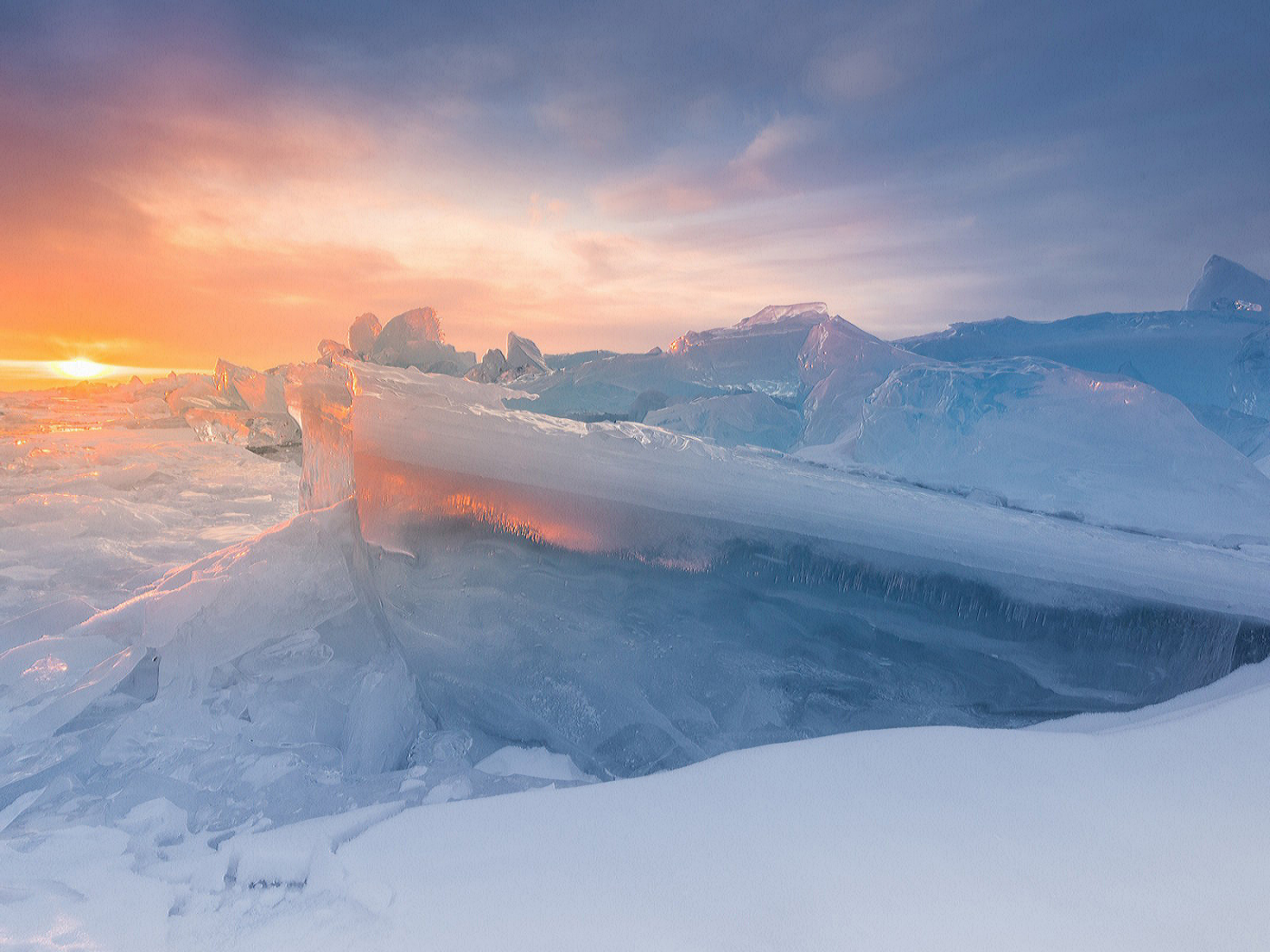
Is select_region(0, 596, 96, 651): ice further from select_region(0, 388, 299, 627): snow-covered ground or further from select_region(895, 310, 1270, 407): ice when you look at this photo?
select_region(895, 310, 1270, 407): ice

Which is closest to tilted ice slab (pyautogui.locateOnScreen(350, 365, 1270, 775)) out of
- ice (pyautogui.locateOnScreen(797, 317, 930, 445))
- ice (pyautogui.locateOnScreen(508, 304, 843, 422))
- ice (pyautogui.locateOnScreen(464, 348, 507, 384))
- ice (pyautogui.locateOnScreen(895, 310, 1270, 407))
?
ice (pyautogui.locateOnScreen(797, 317, 930, 445))

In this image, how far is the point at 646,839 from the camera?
126 centimetres

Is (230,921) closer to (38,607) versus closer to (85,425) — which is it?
(38,607)

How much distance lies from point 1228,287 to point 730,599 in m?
5.92

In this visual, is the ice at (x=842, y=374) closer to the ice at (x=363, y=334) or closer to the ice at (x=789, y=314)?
the ice at (x=789, y=314)

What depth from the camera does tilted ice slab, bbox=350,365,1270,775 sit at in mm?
2236

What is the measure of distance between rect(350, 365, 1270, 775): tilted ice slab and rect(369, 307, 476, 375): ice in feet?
31.3

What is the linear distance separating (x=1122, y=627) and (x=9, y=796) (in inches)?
143

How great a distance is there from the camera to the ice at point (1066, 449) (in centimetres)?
247

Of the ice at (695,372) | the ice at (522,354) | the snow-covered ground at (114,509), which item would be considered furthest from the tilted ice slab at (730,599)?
the ice at (522,354)

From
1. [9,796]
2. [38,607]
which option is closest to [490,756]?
[9,796]

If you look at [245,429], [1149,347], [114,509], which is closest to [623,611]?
[1149,347]

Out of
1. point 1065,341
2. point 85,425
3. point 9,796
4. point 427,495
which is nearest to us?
point 9,796

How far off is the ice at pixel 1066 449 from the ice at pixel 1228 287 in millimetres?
3479
